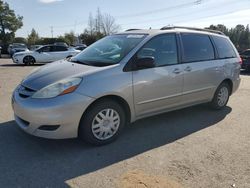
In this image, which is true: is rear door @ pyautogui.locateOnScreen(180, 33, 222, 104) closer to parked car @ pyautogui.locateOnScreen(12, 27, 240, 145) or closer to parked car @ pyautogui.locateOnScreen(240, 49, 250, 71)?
parked car @ pyautogui.locateOnScreen(12, 27, 240, 145)

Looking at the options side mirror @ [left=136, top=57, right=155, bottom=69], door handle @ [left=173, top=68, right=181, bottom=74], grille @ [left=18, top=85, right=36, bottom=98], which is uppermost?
side mirror @ [left=136, top=57, right=155, bottom=69]

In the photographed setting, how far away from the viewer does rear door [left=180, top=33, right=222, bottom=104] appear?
5.39 meters

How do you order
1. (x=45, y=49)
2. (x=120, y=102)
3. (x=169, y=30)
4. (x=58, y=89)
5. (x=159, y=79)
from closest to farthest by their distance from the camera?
(x=58, y=89) → (x=120, y=102) → (x=159, y=79) → (x=169, y=30) → (x=45, y=49)

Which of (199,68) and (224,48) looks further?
(224,48)

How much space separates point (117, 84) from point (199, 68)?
6.73 feet

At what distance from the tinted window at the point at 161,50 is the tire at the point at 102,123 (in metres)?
0.96

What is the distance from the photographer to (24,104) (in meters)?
4.00

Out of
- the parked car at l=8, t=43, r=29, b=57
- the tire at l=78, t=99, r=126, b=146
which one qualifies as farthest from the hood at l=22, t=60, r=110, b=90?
the parked car at l=8, t=43, r=29, b=57

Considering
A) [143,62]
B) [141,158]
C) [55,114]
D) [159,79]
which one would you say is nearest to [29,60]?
[159,79]

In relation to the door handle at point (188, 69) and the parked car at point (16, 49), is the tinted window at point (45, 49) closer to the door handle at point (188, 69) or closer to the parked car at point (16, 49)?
the parked car at point (16, 49)

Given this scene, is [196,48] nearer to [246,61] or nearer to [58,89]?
[58,89]

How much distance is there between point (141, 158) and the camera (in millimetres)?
3963

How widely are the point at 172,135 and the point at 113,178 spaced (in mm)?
1729

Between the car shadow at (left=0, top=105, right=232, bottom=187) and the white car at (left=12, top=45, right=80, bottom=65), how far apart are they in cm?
1389
